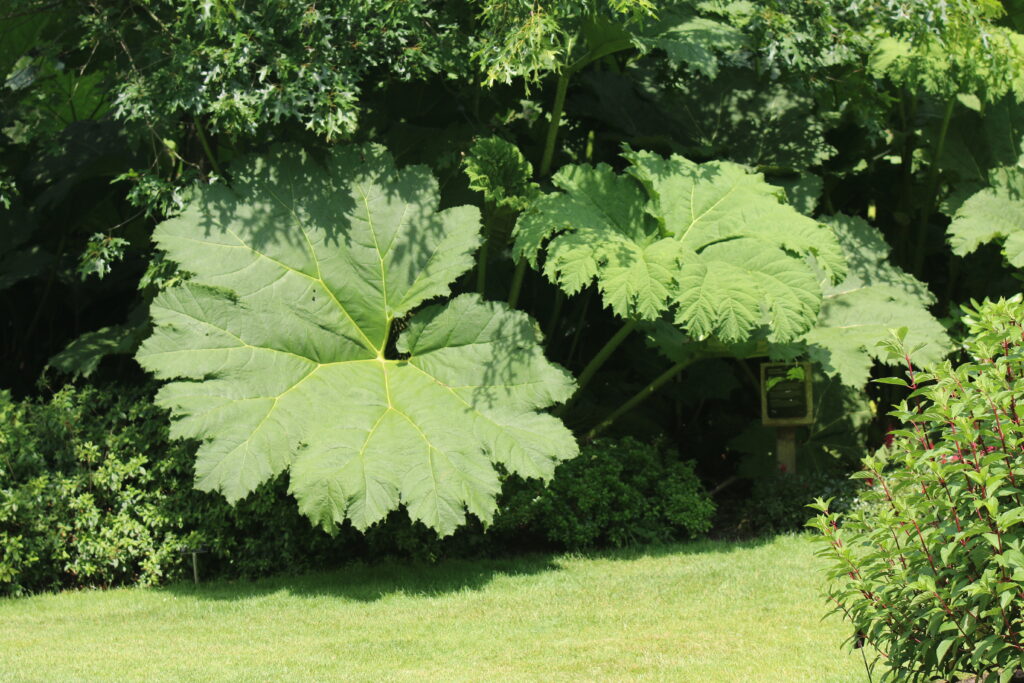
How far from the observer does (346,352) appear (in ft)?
20.1

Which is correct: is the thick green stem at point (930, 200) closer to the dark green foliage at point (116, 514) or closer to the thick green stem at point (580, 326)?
the thick green stem at point (580, 326)

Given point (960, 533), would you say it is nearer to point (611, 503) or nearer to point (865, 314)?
point (611, 503)

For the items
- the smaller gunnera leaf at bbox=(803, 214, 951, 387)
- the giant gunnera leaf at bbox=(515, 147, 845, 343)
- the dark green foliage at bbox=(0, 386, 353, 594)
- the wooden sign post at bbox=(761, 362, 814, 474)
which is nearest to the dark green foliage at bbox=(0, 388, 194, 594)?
the dark green foliage at bbox=(0, 386, 353, 594)

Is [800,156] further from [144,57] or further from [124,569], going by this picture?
[124,569]

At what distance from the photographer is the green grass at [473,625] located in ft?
13.9

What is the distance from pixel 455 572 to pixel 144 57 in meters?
3.26

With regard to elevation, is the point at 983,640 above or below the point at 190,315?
below

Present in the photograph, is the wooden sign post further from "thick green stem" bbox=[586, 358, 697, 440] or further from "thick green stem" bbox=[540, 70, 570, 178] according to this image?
"thick green stem" bbox=[540, 70, 570, 178]

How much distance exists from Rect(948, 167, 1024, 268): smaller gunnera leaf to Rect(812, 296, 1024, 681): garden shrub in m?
4.11

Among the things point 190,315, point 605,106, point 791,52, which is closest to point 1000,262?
point 791,52

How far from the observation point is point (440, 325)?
6.05 metres

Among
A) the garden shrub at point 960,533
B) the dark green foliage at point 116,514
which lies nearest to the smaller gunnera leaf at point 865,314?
the dark green foliage at point 116,514

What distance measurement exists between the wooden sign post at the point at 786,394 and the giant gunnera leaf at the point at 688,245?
723 millimetres

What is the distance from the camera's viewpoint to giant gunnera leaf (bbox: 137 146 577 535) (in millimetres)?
5395
